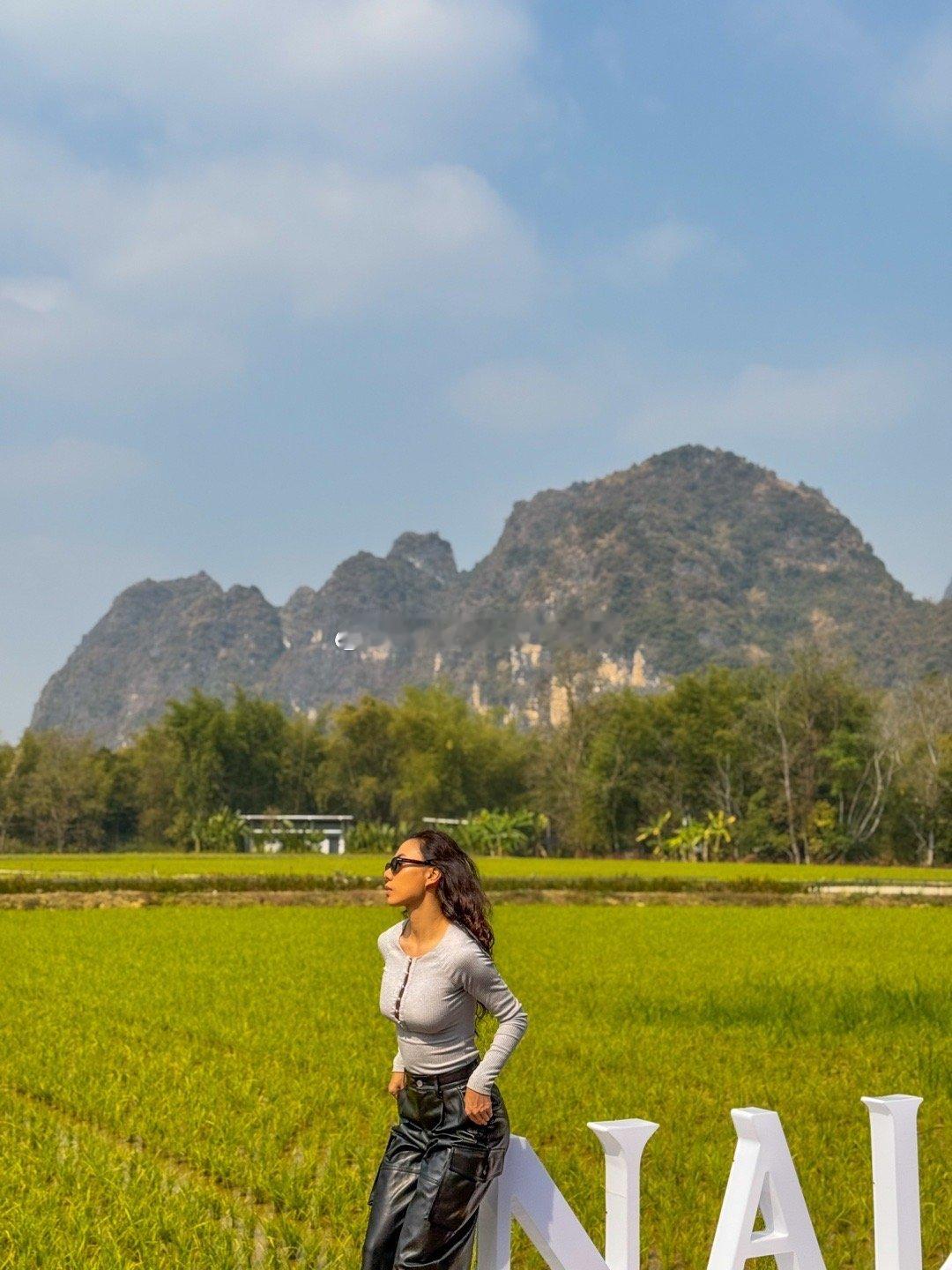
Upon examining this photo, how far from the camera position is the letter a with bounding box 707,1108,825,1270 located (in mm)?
2912

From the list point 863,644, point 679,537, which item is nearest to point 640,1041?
point 863,644

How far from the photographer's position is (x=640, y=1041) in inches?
347

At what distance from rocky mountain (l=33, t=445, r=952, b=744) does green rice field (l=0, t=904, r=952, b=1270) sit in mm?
62996

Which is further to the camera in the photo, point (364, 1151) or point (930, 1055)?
point (930, 1055)

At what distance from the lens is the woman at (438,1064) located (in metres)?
3.18

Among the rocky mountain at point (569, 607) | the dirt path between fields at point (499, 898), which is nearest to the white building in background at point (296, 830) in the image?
the rocky mountain at point (569, 607)

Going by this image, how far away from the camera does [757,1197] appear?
2930 mm

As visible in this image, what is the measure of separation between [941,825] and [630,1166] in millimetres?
47619

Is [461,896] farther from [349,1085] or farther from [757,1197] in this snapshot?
[349,1085]

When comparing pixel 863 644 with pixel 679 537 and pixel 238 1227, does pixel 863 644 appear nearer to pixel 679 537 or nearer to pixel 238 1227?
pixel 679 537

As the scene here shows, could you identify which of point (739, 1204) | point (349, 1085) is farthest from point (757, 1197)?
point (349, 1085)

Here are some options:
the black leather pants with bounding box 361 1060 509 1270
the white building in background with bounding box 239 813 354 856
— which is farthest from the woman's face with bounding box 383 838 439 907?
the white building in background with bounding box 239 813 354 856

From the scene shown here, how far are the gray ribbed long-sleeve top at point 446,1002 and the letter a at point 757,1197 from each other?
1.93ft

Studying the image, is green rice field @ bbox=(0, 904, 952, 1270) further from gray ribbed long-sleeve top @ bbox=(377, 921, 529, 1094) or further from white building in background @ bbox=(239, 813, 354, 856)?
white building in background @ bbox=(239, 813, 354, 856)
